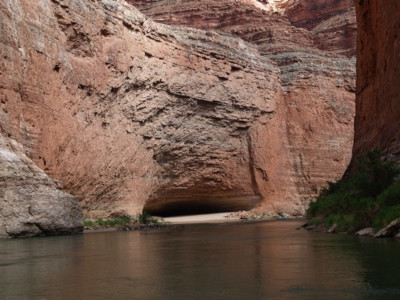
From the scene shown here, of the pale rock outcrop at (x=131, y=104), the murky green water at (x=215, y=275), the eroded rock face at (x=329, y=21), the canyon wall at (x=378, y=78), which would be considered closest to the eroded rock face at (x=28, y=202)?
the pale rock outcrop at (x=131, y=104)

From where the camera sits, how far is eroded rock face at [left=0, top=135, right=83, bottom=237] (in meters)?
18.5

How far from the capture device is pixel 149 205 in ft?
127

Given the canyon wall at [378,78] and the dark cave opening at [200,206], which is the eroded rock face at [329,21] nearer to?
the dark cave opening at [200,206]

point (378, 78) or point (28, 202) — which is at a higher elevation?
point (378, 78)

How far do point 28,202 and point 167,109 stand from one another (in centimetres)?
1847

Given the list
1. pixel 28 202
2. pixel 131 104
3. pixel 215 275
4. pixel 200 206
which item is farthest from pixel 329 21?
pixel 215 275

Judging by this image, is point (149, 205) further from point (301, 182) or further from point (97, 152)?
point (301, 182)

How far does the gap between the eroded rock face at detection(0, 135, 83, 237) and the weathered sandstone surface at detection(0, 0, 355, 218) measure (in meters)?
2.54

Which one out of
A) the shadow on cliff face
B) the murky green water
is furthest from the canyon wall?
the shadow on cliff face

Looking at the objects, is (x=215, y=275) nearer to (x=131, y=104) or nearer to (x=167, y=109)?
(x=131, y=104)

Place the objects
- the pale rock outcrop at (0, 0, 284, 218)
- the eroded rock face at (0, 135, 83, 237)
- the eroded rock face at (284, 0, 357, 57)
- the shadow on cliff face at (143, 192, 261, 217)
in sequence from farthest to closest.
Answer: the eroded rock face at (284, 0, 357, 57) → the shadow on cliff face at (143, 192, 261, 217) → the pale rock outcrop at (0, 0, 284, 218) → the eroded rock face at (0, 135, 83, 237)

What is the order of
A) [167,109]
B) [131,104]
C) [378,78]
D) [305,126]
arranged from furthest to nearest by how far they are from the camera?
[305,126]
[167,109]
[131,104]
[378,78]

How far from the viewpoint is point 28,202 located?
19.0 metres

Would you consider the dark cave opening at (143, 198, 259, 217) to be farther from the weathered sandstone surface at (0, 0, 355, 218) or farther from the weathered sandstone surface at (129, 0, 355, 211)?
the weathered sandstone surface at (129, 0, 355, 211)
